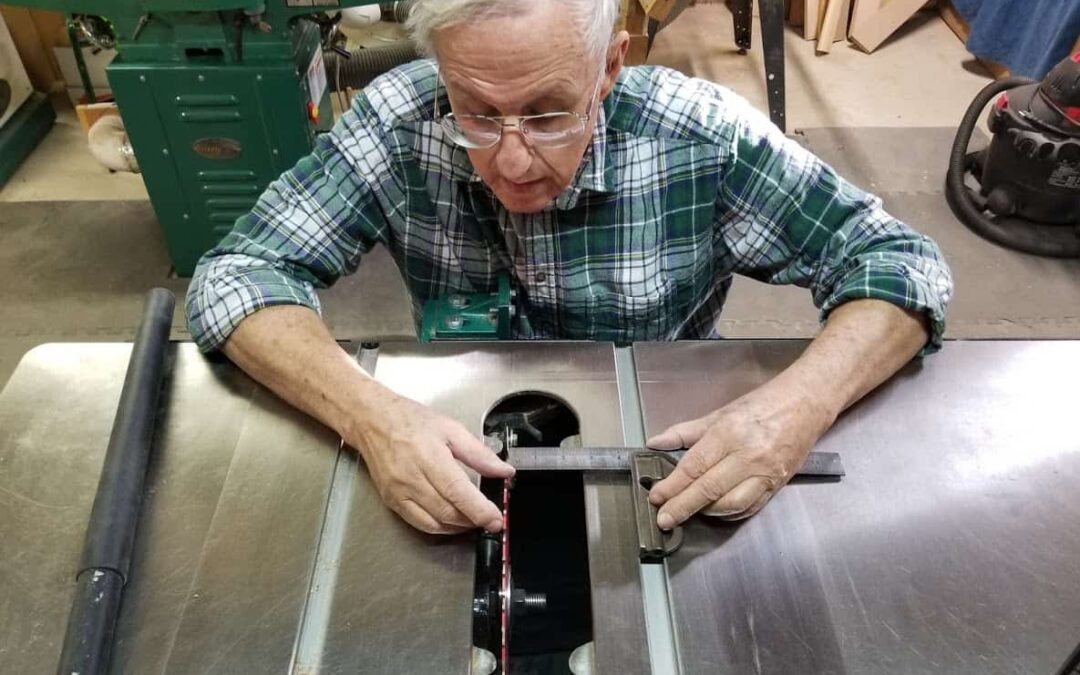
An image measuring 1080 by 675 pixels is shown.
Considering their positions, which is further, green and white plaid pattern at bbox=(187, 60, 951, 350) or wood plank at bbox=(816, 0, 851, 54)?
Result: wood plank at bbox=(816, 0, 851, 54)

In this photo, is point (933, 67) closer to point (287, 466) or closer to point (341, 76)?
point (341, 76)

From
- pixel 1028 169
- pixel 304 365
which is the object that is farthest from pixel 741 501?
pixel 1028 169

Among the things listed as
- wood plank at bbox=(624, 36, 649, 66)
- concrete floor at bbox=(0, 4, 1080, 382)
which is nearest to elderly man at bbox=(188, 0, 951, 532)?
concrete floor at bbox=(0, 4, 1080, 382)

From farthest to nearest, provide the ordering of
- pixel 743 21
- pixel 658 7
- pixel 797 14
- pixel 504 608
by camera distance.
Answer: pixel 797 14 → pixel 743 21 → pixel 658 7 → pixel 504 608

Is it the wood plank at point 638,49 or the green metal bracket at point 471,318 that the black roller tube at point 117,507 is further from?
the wood plank at point 638,49

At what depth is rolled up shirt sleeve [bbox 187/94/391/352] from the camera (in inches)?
44.8

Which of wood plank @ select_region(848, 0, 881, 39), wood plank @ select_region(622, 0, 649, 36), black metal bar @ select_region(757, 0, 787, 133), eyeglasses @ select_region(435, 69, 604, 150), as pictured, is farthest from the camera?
wood plank @ select_region(848, 0, 881, 39)

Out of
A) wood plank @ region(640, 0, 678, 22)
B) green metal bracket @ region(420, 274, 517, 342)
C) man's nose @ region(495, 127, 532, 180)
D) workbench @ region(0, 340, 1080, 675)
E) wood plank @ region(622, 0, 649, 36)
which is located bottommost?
wood plank @ region(622, 0, 649, 36)

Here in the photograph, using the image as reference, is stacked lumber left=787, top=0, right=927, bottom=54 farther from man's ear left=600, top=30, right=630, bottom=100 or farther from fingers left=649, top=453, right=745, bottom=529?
fingers left=649, top=453, right=745, bottom=529

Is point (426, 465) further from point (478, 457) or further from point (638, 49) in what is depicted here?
point (638, 49)

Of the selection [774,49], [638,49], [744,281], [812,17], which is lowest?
[744,281]

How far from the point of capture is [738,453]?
92 cm

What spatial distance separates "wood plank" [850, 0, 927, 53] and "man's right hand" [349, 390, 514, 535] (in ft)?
12.2

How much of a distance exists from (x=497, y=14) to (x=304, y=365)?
49 centimetres
